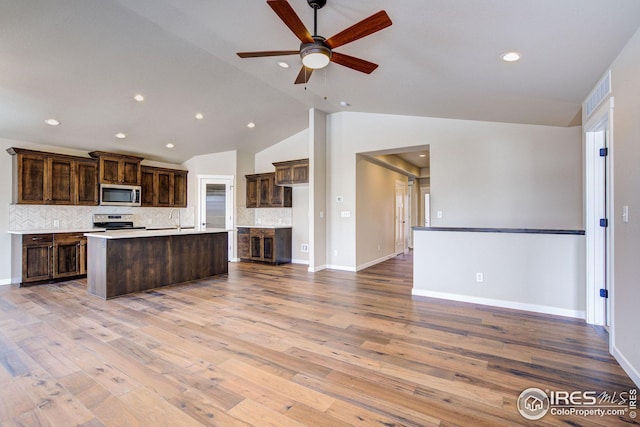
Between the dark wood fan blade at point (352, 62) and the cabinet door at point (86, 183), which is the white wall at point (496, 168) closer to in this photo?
the dark wood fan blade at point (352, 62)

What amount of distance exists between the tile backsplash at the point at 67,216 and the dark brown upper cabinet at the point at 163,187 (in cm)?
24

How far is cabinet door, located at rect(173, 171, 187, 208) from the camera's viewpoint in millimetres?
7371

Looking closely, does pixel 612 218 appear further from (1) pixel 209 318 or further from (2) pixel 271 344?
(1) pixel 209 318

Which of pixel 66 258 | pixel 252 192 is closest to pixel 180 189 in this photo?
pixel 252 192

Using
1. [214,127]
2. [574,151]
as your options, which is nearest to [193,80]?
[214,127]

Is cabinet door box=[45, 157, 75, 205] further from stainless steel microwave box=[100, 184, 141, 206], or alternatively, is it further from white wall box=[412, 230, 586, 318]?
white wall box=[412, 230, 586, 318]

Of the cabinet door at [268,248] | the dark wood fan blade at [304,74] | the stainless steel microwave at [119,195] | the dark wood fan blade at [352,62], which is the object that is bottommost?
the cabinet door at [268,248]

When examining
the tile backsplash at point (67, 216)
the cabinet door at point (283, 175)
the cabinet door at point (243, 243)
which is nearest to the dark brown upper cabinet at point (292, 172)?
the cabinet door at point (283, 175)

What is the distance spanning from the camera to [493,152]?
4.73 metres

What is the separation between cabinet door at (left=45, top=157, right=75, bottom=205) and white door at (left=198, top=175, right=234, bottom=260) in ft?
8.05

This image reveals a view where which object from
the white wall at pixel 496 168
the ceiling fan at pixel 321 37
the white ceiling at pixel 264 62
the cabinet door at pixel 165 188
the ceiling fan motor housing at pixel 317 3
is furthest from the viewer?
the cabinet door at pixel 165 188

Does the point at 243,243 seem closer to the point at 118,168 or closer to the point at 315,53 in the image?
the point at 118,168

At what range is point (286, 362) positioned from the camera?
2424mm

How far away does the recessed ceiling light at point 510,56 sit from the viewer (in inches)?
104
